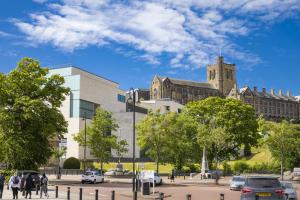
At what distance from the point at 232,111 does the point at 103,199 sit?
53.2m

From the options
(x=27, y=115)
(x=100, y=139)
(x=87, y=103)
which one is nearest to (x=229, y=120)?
(x=100, y=139)

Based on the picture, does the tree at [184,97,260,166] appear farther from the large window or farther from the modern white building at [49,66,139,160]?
the modern white building at [49,66,139,160]

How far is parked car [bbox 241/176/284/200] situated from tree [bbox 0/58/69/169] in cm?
3075

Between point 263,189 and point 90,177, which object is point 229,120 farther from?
point 263,189

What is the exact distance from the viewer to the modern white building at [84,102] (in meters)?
99.4

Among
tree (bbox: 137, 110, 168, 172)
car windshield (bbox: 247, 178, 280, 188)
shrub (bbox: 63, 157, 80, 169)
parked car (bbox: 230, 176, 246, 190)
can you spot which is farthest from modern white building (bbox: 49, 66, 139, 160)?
car windshield (bbox: 247, 178, 280, 188)

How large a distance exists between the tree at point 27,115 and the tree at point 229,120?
3160 centimetres

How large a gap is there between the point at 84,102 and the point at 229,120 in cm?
3634

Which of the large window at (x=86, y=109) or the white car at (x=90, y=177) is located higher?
the large window at (x=86, y=109)

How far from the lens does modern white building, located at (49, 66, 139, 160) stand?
326 ft

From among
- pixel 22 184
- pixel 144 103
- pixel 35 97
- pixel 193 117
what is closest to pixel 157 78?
pixel 144 103

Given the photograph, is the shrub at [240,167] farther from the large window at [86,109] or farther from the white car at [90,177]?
the white car at [90,177]

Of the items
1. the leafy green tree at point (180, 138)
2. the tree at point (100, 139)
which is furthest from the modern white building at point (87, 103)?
the tree at point (100, 139)

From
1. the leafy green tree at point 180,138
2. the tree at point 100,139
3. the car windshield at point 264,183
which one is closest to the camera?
the car windshield at point 264,183
